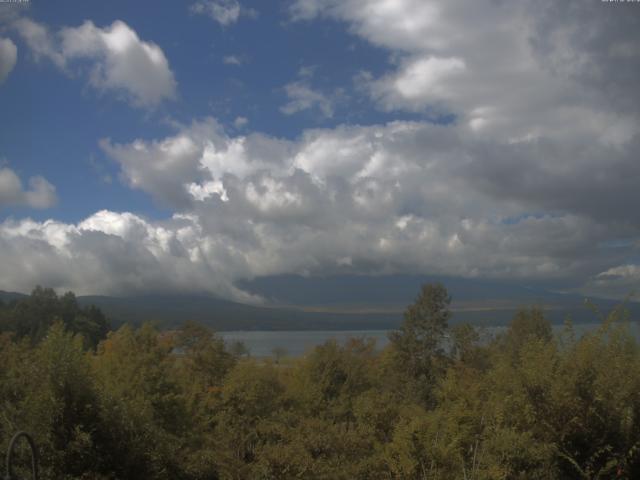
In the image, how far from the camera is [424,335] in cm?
5122

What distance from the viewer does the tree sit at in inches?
1937

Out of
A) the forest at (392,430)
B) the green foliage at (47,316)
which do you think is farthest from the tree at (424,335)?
the green foliage at (47,316)

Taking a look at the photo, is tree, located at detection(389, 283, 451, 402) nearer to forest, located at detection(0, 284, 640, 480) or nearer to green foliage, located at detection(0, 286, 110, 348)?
forest, located at detection(0, 284, 640, 480)

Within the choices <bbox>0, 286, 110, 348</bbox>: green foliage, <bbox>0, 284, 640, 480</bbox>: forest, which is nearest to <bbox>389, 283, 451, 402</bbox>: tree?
<bbox>0, 284, 640, 480</bbox>: forest

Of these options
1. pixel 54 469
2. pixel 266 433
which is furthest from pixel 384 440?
pixel 54 469

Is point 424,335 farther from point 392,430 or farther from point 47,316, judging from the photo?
point 47,316

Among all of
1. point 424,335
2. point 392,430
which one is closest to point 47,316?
point 424,335

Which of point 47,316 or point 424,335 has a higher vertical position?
point 47,316

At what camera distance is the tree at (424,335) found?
1937 inches

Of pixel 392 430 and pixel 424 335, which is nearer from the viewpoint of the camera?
pixel 392 430

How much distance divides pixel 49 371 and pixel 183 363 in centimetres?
3087

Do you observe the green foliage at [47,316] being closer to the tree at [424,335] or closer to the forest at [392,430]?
the tree at [424,335]

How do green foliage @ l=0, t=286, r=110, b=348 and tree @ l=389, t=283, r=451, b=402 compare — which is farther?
green foliage @ l=0, t=286, r=110, b=348

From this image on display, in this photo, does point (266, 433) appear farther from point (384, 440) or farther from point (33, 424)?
point (33, 424)
